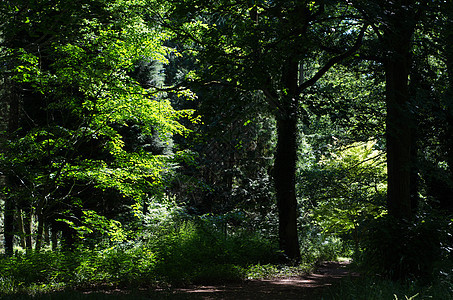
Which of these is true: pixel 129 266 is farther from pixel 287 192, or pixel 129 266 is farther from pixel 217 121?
pixel 287 192

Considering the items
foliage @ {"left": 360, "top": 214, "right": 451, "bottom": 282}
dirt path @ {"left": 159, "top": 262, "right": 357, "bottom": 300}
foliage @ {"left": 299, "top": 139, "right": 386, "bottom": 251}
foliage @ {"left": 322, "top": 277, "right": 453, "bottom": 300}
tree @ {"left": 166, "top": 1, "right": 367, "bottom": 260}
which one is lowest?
dirt path @ {"left": 159, "top": 262, "right": 357, "bottom": 300}

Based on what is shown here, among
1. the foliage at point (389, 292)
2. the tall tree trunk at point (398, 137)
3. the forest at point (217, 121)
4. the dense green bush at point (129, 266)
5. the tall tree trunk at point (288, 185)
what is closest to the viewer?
the foliage at point (389, 292)

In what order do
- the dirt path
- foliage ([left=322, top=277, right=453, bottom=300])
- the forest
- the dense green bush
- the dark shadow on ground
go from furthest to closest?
the dense green bush → the dirt path → the forest → the dark shadow on ground → foliage ([left=322, top=277, right=453, bottom=300])

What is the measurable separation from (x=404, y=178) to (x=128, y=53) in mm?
7360

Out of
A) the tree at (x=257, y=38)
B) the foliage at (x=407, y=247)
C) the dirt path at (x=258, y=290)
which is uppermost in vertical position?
the tree at (x=257, y=38)

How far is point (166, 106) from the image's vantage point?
34.2 ft

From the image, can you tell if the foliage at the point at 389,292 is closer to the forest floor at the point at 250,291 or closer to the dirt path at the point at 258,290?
the forest floor at the point at 250,291

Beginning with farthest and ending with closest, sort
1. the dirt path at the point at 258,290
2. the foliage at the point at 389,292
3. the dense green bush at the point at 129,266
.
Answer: the dense green bush at the point at 129,266 → the dirt path at the point at 258,290 → the foliage at the point at 389,292

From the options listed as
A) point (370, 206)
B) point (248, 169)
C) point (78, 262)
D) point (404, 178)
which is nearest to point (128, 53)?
point (78, 262)

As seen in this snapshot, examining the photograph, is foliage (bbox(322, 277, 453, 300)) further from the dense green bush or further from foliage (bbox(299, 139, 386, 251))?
foliage (bbox(299, 139, 386, 251))

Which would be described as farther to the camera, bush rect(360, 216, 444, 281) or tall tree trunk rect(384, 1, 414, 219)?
tall tree trunk rect(384, 1, 414, 219)

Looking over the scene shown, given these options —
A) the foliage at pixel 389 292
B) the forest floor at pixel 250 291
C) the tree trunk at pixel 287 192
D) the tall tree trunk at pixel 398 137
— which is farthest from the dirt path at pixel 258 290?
the tree trunk at pixel 287 192

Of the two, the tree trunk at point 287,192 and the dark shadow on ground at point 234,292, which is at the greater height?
the tree trunk at point 287,192

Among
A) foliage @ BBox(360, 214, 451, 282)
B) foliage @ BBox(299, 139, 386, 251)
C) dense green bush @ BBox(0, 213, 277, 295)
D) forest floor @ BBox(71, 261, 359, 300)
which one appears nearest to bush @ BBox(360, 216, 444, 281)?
foliage @ BBox(360, 214, 451, 282)
